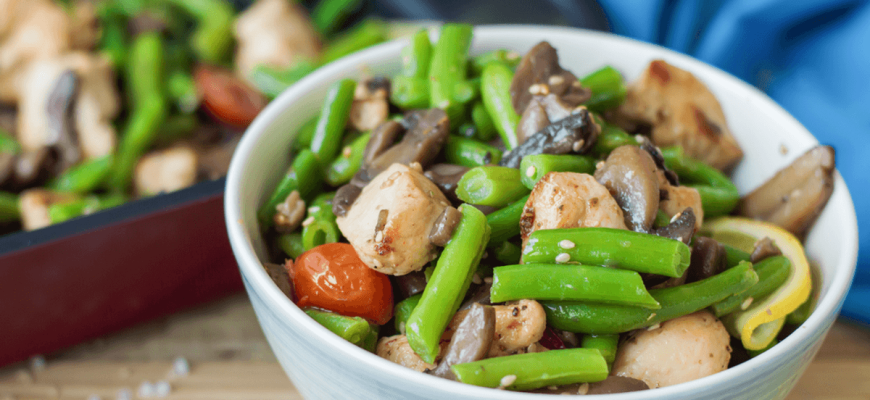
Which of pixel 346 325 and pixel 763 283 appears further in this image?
pixel 763 283

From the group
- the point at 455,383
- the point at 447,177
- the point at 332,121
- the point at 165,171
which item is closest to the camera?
the point at 455,383

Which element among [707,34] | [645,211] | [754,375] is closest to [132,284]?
[645,211]

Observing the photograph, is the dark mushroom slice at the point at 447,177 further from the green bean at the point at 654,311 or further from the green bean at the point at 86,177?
the green bean at the point at 86,177

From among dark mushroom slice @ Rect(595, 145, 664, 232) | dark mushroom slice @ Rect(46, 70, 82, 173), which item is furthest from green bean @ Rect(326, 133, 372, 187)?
dark mushroom slice @ Rect(46, 70, 82, 173)

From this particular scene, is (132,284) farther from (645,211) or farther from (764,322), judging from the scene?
(764,322)

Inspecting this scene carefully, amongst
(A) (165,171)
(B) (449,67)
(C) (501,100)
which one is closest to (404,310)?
(C) (501,100)

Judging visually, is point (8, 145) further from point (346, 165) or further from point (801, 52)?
point (801, 52)

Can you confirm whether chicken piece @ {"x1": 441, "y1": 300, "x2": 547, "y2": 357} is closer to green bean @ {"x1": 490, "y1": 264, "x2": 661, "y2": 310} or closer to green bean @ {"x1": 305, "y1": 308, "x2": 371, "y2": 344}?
green bean @ {"x1": 490, "y1": 264, "x2": 661, "y2": 310}

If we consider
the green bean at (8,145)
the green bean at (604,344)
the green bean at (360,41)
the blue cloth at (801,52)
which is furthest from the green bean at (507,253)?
the green bean at (8,145)
